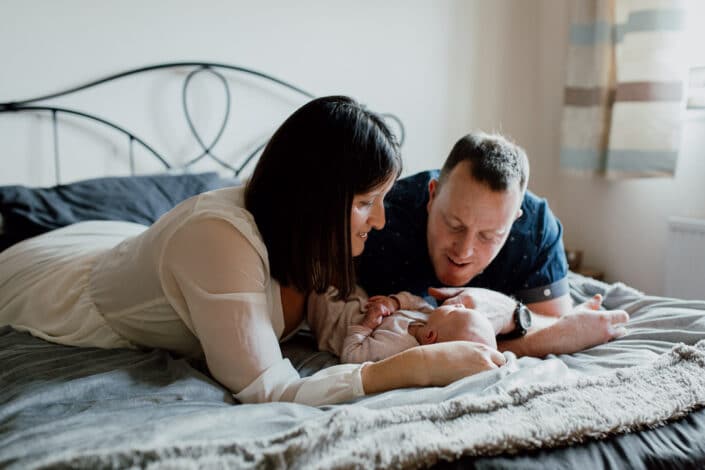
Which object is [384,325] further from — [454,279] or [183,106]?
[183,106]

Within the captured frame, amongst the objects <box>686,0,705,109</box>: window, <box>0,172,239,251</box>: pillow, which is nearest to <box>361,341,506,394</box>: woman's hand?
<box>0,172,239,251</box>: pillow

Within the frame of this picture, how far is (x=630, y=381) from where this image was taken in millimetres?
1058

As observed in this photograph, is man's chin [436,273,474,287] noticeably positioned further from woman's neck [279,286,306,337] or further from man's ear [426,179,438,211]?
woman's neck [279,286,306,337]

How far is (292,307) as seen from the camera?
1.39m

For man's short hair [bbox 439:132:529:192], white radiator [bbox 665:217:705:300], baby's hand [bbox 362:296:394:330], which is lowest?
white radiator [bbox 665:217:705:300]

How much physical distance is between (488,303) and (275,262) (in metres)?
0.51

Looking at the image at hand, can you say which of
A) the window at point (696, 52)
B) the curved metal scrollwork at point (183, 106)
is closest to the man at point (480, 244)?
the curved metal scrollwork at point (183, 106)

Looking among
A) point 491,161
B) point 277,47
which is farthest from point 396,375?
point 277,47

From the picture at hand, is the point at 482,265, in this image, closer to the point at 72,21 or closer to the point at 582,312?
the point at 582,312

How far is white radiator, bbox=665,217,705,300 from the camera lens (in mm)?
2348

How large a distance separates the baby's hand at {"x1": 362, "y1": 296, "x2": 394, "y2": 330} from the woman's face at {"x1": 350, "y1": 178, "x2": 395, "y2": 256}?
22 cm

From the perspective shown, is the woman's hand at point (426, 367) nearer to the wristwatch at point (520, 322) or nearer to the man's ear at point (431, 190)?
the wristwatch at point (520, 322)

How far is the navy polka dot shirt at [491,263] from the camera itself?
1598 mm

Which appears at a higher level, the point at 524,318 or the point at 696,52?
the point at 696,52
